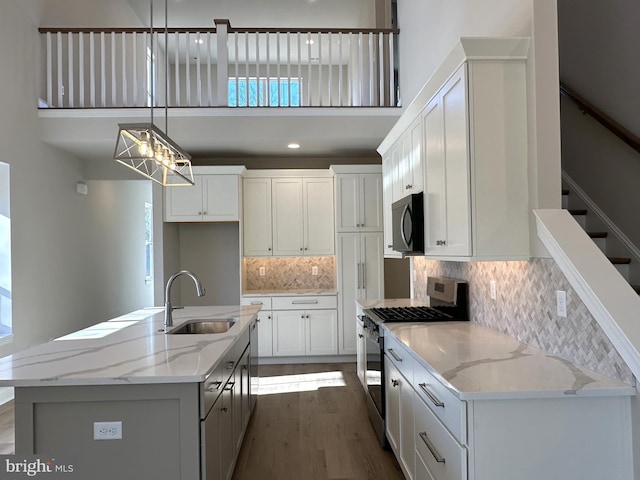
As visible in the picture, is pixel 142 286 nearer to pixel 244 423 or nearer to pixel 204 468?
pixel 244 423

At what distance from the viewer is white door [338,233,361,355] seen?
516 centimetres

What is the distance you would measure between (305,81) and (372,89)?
2612 mm

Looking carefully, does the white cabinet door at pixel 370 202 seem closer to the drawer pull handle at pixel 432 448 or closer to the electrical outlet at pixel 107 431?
the drawer pull handle at pixel 432 448

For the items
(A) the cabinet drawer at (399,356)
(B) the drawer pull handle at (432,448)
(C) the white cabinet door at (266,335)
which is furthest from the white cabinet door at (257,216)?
(B) the drawer pull handle at (432,448)

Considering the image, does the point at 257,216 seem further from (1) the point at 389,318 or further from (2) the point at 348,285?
(1) the point at 389,318

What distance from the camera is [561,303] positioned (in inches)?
72.7

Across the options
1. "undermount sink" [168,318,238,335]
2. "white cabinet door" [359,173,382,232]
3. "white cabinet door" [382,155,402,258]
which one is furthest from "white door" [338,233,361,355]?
"undermount sink" [168,318,238,335]

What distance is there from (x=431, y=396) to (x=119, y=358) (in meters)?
1.46

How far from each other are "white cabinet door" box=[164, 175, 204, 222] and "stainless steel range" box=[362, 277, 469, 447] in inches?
110

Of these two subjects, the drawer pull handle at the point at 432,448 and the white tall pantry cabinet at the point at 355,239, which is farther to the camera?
the white tall pantry cabinet at the point at 355,239

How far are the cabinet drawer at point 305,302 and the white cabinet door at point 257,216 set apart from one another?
0.64 m

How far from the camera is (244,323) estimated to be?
2986 mm

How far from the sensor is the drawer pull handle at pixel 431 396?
171cm

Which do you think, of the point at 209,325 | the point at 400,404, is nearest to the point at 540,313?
the point at 400,404
